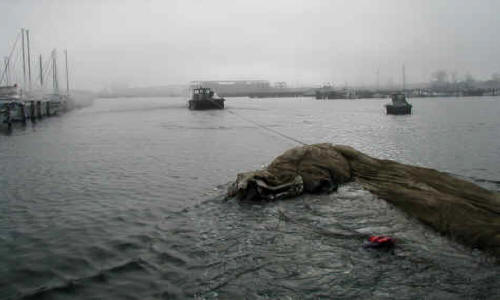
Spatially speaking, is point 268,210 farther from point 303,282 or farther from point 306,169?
point 303,282

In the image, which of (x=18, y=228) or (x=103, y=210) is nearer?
(x=18, y=228)

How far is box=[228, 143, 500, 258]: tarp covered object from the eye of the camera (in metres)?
8.84

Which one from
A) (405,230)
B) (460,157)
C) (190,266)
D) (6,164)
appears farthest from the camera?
(460,157)

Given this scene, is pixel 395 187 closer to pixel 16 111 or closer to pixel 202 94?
pixel 16 111

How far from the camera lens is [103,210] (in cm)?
1199

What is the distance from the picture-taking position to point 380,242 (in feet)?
27.3

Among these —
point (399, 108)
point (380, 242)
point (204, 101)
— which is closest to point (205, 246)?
point (380, 242)

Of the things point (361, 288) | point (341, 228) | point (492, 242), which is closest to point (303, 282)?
point (361, 288)

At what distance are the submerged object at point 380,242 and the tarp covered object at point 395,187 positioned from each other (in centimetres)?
144

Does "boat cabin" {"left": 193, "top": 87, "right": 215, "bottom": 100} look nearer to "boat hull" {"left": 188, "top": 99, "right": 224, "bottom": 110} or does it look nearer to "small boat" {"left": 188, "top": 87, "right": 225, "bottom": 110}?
"small boat" {"left": 188, "top": 87, "right": 225, "bottom": 110}

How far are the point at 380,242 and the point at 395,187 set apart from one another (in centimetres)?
395

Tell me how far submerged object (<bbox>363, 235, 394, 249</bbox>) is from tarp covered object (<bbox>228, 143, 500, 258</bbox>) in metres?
1.44

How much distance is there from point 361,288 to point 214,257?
289cm

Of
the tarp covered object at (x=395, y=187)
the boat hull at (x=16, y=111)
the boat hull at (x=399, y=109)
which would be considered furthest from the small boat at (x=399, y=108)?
the tarp covered object at (x=395, y=187)
